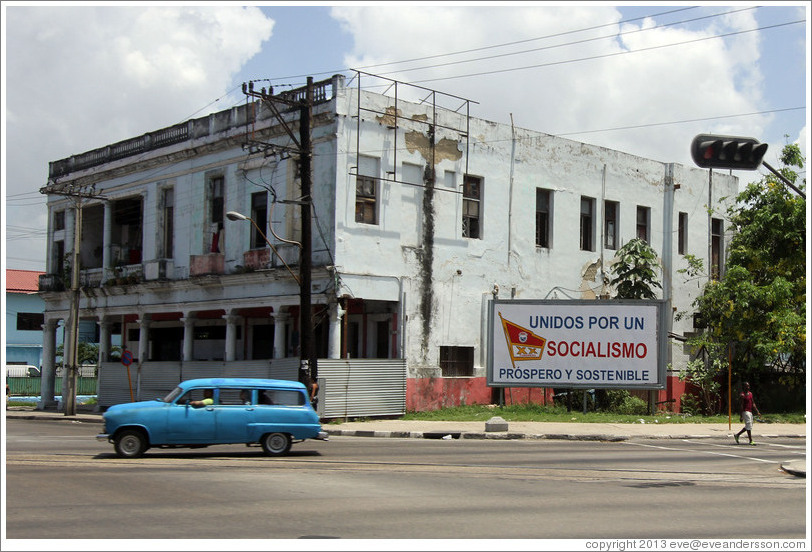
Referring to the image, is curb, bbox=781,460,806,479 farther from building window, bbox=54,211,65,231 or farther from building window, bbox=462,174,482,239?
building window, bbox=54,211,65,231

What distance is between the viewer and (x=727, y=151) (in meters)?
14.8

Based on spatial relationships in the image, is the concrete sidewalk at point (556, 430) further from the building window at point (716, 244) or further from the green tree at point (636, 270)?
the building window at point (716, 244)

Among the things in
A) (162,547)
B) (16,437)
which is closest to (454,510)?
(162,547)

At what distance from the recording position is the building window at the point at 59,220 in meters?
45.8

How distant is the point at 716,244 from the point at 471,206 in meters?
14.6

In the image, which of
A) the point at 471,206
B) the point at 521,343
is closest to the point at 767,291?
the point at 521,343

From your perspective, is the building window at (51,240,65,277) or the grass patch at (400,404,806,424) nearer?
the grass patch at (400,404,806,424)

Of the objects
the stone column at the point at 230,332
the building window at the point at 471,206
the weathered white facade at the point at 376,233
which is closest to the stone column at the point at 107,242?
the weathered white facade at the point at 376,233

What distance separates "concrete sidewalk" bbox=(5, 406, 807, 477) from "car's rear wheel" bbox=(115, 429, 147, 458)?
31.3 feet

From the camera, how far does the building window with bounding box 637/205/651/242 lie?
40616 mm

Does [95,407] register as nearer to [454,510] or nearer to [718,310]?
[718,310]

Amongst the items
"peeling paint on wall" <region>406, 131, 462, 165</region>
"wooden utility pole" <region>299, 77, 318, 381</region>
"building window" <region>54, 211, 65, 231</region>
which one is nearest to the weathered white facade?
"peeling paint on wall" <region>406, 131, 462, 165</region>

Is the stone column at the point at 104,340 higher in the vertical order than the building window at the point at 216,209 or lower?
lower

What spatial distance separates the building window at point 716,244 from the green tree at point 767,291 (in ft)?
13.7
